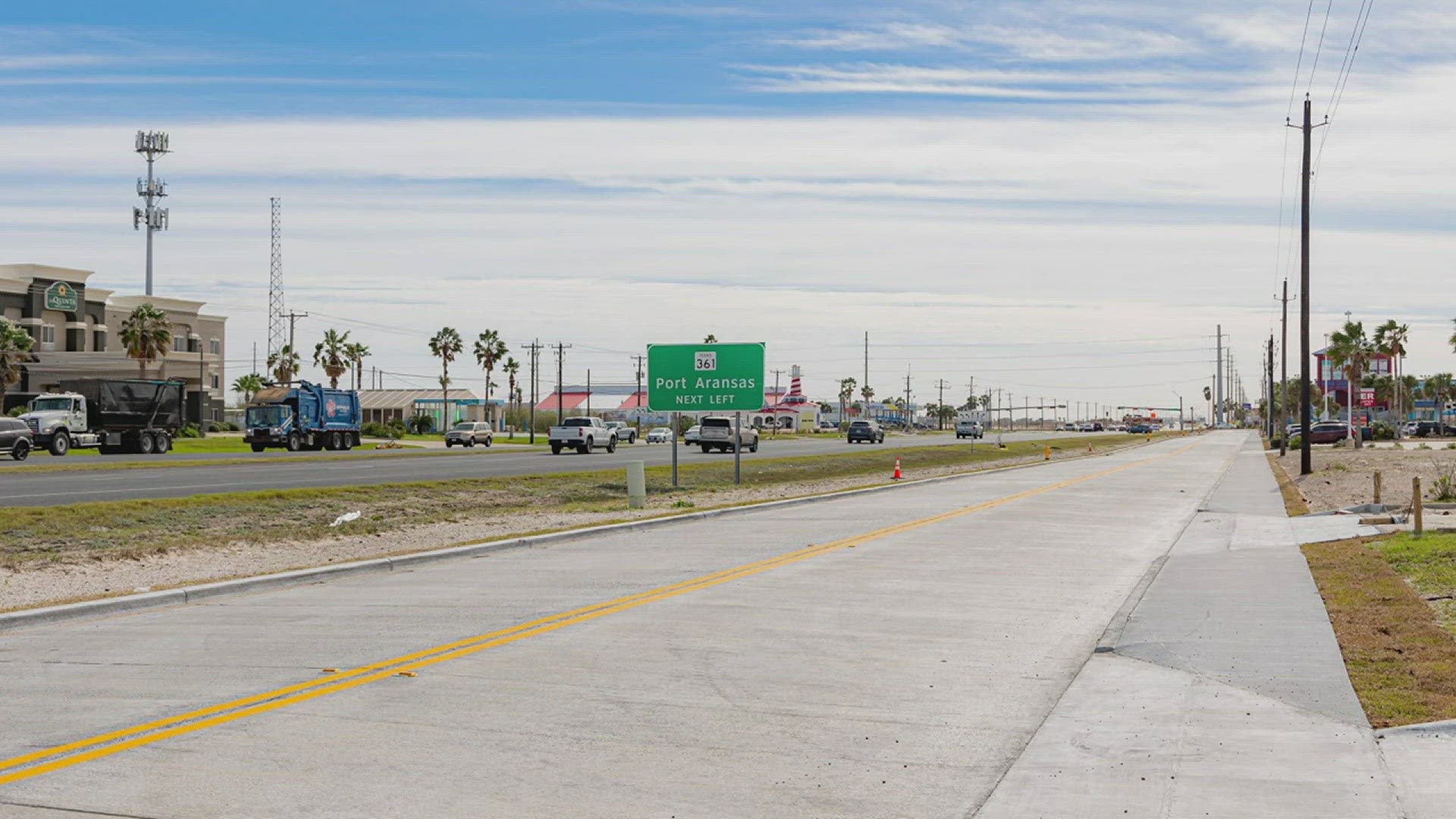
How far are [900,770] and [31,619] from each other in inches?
342

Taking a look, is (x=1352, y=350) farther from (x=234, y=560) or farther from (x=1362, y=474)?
(x=234, y=560)

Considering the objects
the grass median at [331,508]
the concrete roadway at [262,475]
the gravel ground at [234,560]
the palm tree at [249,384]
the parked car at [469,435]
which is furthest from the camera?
the palm tree at [249,384]

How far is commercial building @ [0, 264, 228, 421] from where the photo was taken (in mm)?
85750

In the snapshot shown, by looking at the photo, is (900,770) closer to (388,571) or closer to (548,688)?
(548,688)

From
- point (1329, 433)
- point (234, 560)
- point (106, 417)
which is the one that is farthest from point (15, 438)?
point (1329, 433)

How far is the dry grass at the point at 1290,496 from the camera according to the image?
2840 cm

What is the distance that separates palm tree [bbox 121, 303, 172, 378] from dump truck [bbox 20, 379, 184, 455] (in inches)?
1265

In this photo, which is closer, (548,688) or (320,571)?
(548,688)

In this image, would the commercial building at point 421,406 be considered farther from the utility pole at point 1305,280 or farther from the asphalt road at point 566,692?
the asphalt road at point 566,692

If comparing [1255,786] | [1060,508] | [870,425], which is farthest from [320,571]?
[870,425]

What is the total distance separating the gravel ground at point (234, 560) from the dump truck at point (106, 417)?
99.0 feet

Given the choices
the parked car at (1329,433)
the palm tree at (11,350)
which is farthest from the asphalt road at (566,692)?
the parked car at (1329,433)

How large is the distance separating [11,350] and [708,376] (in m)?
53.8

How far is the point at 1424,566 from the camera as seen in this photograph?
1552cm
